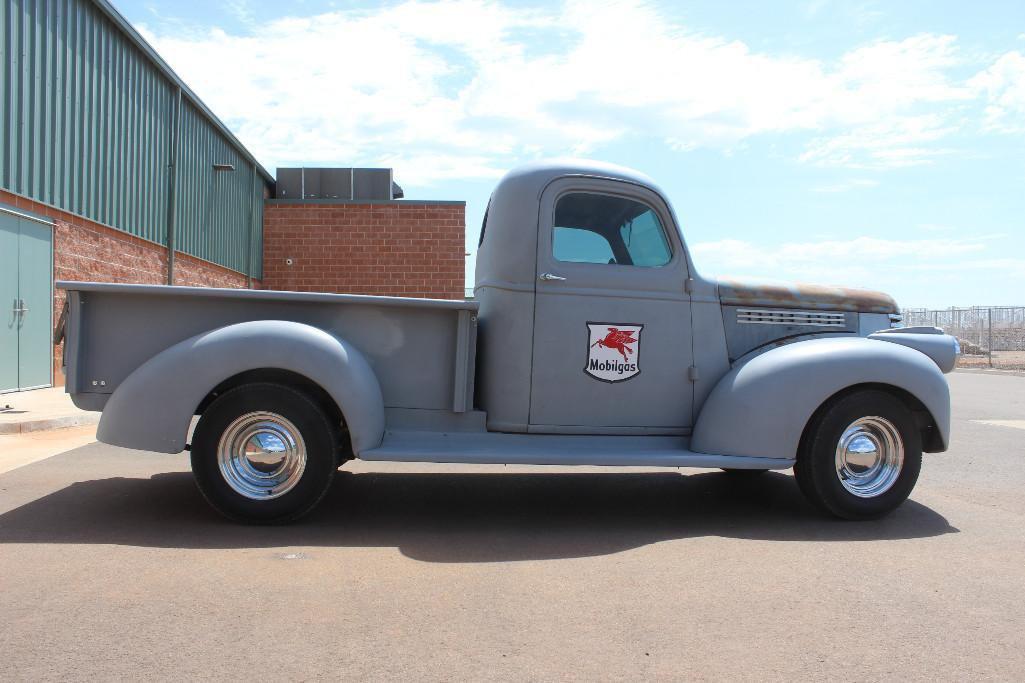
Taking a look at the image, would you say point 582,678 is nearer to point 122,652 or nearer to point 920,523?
point 122,652

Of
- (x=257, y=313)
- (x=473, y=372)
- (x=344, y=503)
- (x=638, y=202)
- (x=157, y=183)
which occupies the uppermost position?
(x=157, y=183)

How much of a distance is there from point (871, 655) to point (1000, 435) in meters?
7.74

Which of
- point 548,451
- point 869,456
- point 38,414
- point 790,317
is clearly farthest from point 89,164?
point 869,456

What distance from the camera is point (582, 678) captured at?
2.68 meters

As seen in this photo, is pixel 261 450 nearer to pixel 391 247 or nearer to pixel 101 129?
pixel 101 129

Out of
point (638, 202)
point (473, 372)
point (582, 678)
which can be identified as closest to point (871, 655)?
point (582, 678)

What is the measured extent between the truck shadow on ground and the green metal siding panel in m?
7.69

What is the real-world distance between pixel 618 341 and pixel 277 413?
6.82 ft

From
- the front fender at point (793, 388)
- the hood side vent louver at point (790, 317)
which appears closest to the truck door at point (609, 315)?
the front fender at point (793, 388)

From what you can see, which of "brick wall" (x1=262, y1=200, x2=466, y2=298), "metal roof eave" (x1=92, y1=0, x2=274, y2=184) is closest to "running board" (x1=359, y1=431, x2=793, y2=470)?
"metal roof eave" (x1=92, y1=0, x2=274, y2=184)

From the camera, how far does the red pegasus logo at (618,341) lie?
4.96m

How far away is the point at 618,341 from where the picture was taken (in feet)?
16.3

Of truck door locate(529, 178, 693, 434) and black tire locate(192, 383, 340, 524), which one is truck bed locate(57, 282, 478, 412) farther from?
truck door locate(529, 178, 693, 434)

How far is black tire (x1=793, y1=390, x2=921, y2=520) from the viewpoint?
4.80m
